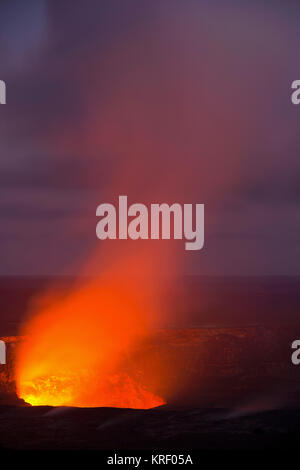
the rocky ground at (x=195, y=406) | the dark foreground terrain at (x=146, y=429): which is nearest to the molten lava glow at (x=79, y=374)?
the rocky ground at (x=195, y=406)

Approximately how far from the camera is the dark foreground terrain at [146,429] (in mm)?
15719

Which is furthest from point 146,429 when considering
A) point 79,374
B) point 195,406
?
point 79,374

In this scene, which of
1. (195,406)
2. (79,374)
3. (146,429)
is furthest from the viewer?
(79,374)

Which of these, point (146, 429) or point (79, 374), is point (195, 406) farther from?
point (146, 429)

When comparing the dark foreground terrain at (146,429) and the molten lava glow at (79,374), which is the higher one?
the molten lava glow at (79,374)

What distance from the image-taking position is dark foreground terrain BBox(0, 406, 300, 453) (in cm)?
1572

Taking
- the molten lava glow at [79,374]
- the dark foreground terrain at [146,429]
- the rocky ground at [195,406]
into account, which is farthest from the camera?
the molten lava glow at [79,374]

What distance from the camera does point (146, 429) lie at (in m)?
17.1

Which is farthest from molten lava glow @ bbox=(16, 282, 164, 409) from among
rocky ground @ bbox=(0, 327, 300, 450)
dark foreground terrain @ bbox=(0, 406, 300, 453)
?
dark foreground terrain @ bbox=(0, 406, 300, 453)

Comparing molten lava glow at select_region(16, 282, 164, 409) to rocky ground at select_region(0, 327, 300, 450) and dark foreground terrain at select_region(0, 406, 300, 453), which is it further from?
dark foreground terrain at select_region(0, 406, 300, 453)

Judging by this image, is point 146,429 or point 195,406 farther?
point 195,406

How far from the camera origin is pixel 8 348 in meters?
34.7

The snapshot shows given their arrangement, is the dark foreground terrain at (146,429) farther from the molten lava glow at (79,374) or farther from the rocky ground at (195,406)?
the molten lava glow at (79,374)
